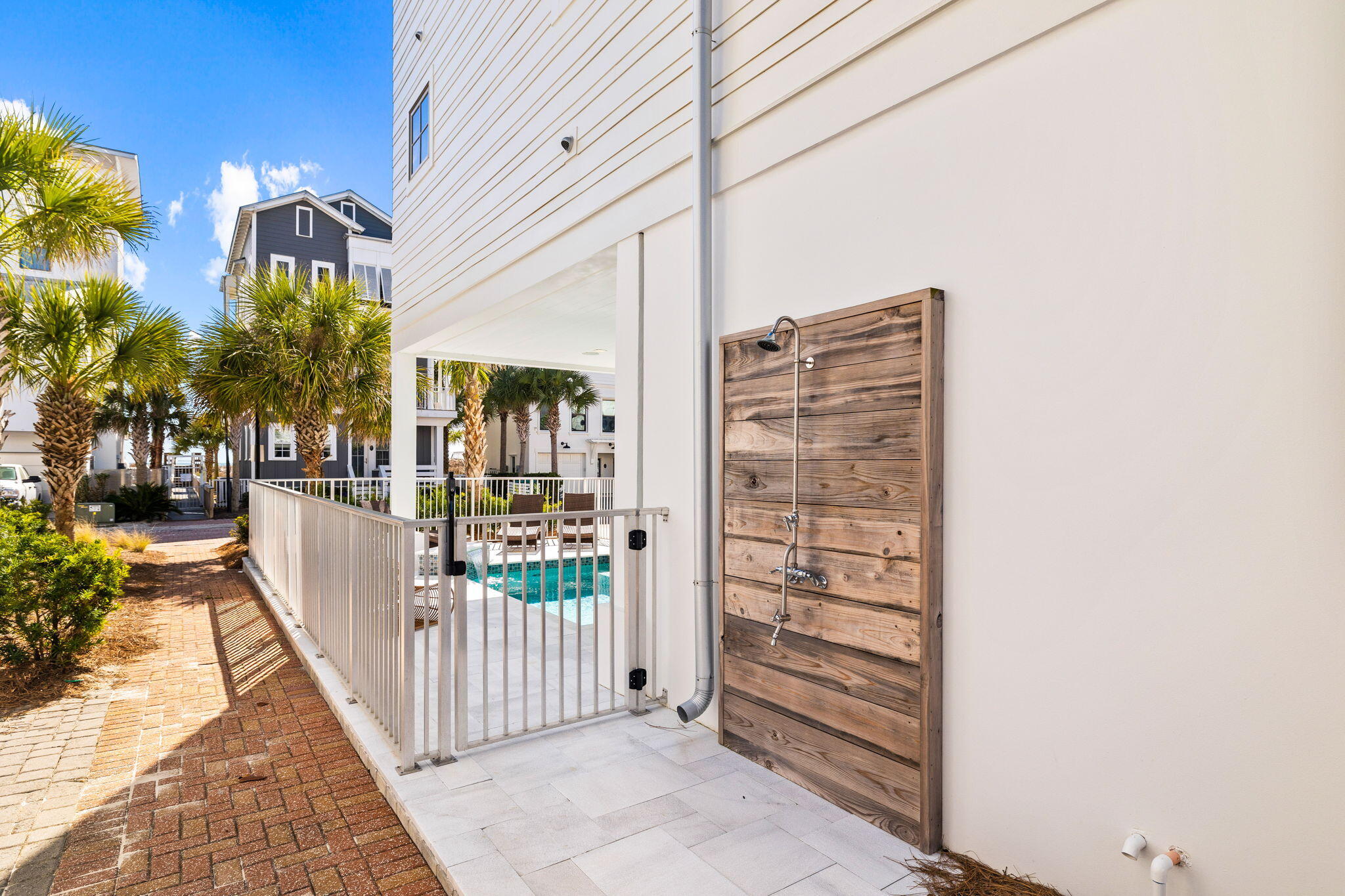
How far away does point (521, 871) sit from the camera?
7.37ft

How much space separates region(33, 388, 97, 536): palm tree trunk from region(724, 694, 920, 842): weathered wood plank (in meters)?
7.40

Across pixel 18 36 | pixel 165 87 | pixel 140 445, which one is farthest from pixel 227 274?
pixel 165 87

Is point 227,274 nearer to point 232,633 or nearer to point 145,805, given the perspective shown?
point 232,633

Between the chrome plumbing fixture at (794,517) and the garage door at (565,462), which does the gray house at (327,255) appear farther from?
the chrome plumbing fixture at (794,517)

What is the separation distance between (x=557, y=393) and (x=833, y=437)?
18.6m

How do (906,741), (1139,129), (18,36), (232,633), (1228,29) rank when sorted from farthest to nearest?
(18,36)
(232,633)
(906,741)
(1139,129)
(1228,29)

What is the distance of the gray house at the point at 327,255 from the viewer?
18.4 m

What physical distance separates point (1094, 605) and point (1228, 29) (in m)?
1.54

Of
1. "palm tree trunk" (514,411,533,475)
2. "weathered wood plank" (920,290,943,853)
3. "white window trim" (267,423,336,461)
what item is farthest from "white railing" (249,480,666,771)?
"palm tree trunk" (514,411,533,475)

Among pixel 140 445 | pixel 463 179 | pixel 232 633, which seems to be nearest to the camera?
pixel 232 633

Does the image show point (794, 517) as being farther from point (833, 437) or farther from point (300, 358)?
point (300, 358)

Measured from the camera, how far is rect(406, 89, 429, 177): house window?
739 centimetres

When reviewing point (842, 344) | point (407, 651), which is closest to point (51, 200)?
point (407, 651)

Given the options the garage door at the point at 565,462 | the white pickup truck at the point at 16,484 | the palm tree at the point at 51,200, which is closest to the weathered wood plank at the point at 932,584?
the palm tree at the point at 51,200
